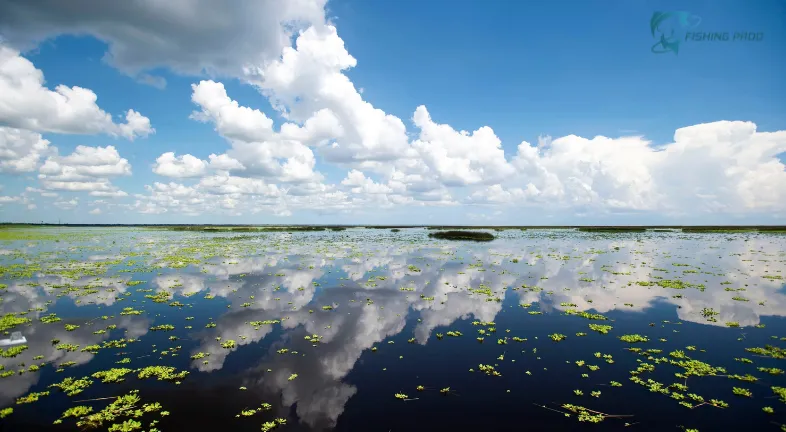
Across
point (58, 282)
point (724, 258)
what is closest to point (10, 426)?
point (58, 282)

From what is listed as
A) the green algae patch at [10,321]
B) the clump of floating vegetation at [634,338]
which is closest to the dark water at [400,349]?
the clump of floating vegetation at [634,338]

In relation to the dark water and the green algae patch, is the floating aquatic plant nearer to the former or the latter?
the dark water

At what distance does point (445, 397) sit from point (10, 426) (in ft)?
49.9

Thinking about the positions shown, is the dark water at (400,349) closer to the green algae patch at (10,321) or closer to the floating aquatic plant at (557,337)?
the floating aquatic plant at (557,337)

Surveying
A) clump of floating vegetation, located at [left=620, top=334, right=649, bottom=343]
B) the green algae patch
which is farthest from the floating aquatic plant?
the green algae patch

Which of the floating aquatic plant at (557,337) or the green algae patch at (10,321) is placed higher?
the green algae patch at (10,321)

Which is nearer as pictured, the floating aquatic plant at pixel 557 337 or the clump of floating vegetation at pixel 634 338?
the clump of floating vegetation at pixel 634 338

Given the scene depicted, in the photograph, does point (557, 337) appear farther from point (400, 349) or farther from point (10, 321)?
point (10, 321)

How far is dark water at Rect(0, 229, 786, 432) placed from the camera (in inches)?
492

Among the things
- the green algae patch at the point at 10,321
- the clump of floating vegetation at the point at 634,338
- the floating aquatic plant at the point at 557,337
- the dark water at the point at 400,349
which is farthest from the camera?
the green algae patch at the point at 10,321

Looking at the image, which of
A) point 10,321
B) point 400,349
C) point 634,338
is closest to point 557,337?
point 634,338

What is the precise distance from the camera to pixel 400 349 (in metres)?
18.6

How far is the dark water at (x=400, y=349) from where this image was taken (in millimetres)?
12484

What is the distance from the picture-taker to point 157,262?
51.5 m
